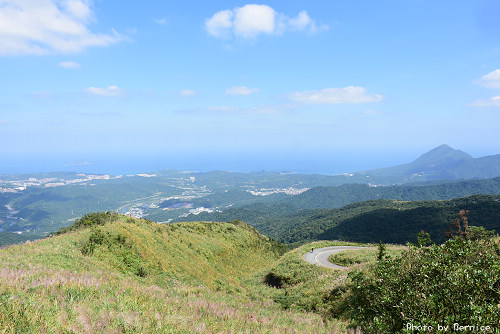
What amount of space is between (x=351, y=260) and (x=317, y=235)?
10094 centimetres

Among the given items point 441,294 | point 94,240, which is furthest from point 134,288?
point 94,240

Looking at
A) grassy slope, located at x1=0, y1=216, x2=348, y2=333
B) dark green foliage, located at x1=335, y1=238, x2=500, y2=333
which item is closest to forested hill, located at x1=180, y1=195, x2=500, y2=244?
grassy slope, located at x1=0, y1=216, x2=348, y2=333

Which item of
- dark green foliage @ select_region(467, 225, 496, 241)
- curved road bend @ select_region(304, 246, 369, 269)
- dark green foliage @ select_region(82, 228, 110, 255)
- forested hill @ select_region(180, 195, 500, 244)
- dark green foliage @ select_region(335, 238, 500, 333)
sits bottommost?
forested hill @ select_region(180, 195, 500, 244)

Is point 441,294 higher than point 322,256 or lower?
higher

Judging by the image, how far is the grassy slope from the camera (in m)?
5.62

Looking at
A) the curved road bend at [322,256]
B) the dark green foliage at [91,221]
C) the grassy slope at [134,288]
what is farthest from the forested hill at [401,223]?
the dark green foliage at [91,221]

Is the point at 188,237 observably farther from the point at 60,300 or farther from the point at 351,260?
the point at 60,300

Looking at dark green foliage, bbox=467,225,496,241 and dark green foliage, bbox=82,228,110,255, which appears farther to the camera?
dark green foliage, bbox=82,228,110,255

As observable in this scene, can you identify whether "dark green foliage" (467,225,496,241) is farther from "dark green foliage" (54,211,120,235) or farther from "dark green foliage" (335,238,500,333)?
"dark green foliage" (54,211,120,235)

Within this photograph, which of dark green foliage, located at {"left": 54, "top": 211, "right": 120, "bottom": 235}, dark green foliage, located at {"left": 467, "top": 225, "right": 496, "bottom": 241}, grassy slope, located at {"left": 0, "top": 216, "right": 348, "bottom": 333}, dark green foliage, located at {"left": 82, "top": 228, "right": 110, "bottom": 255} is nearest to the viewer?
grassy slope, located at {"left": 0, "top": 216, "right": 348, "bottom": 333}

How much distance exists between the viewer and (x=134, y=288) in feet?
31.6

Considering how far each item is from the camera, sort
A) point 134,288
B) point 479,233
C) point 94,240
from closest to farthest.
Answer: point 134,288, point 479,233, point 94,240

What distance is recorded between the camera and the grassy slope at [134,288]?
5621mm

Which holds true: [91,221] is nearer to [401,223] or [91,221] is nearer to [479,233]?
[479,233]
